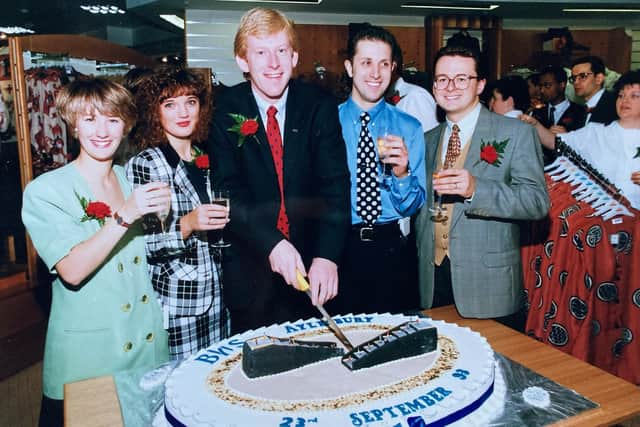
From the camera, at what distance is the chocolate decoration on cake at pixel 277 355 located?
127 cm

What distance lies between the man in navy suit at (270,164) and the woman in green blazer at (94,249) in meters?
0.37

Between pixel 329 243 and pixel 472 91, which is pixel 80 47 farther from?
pixel 472 91

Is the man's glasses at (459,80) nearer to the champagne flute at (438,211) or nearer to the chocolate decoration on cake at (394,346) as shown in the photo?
the champagne flute at (438,211)

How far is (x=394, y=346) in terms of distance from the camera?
1338mm

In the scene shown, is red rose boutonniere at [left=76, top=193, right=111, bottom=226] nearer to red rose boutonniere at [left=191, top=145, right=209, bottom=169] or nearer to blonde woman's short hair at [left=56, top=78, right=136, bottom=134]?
blonde woman's short hair at [left=56, top=78, right=136, bottom=134]

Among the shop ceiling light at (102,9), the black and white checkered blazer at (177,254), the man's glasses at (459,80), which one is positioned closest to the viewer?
the black and white checkered blazer at (177,254)

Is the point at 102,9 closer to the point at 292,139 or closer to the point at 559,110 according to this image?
the point at 559,110

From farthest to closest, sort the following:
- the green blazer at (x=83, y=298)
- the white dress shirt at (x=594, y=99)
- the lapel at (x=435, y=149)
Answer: the white dress shirt at (x=594, y=99) < the lapel at (x=435, y=149) < the green blazer at (x=83, y=298)

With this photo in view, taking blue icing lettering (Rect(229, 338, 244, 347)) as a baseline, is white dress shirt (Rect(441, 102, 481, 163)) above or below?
above

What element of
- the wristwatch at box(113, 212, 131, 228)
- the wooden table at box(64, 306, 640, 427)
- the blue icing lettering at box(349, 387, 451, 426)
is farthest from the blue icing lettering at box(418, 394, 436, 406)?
the wristwatch at box(113, 212, 131, 228)

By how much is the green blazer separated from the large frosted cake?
462 mm

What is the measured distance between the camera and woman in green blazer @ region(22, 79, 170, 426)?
1625 millimetres

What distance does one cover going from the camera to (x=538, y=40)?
7.74 metres

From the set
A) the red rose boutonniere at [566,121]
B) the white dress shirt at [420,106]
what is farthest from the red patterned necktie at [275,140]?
the red rose boutonniere at [566,121]
